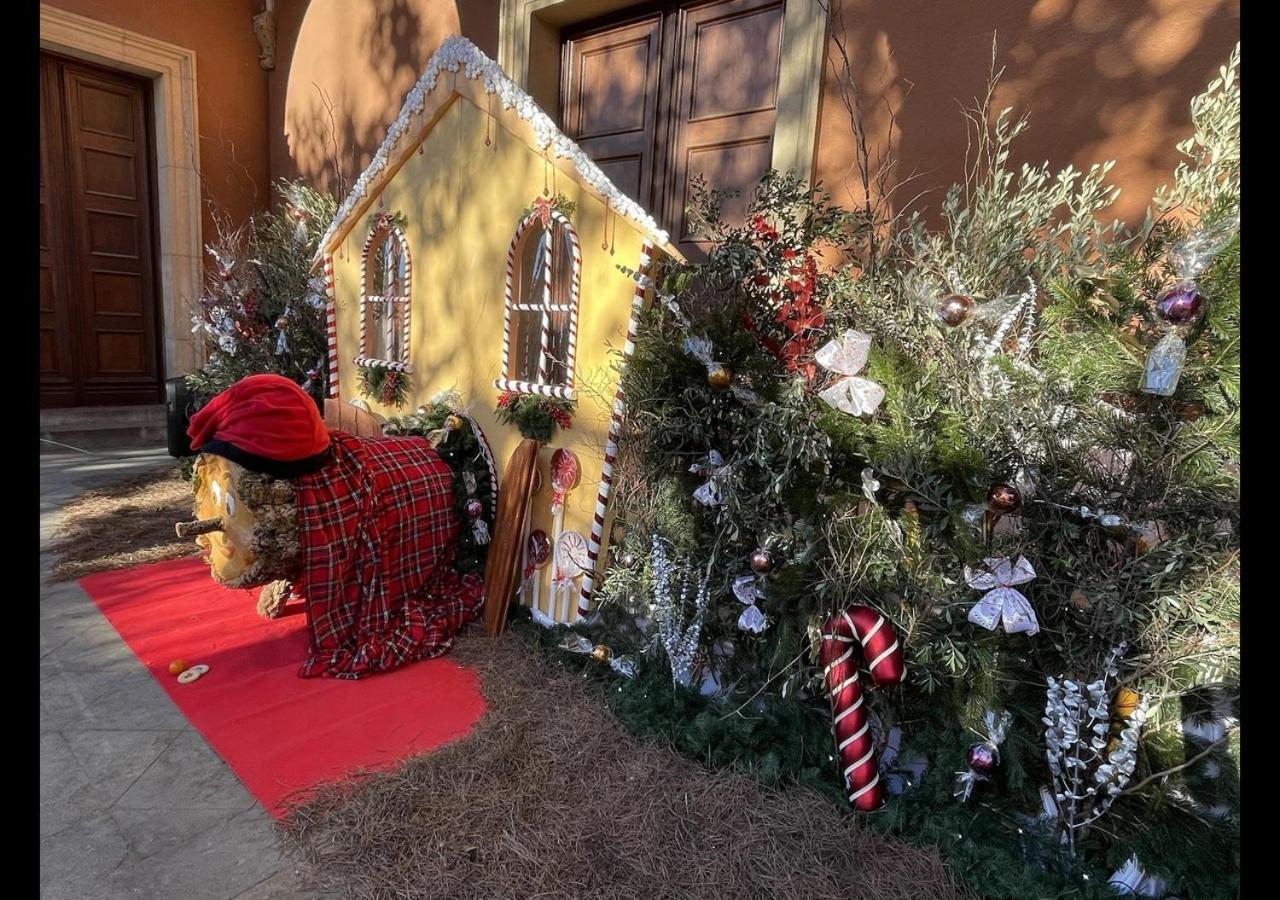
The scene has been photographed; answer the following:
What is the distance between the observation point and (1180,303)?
1576 mm

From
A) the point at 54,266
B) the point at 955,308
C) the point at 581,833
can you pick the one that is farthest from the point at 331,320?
the point at 54,266

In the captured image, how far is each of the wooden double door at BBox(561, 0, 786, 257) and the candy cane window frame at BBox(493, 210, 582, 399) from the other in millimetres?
1041

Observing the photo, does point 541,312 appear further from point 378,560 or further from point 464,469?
point 378,560

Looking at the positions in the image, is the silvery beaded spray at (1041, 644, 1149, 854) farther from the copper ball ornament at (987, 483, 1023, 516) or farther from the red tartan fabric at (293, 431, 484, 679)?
the red tartan fabric at (293, 431, 484, 679)

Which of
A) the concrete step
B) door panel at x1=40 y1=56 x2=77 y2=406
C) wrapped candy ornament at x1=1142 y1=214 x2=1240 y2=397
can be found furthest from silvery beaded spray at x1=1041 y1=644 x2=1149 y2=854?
door panel at x1=40 y1=56 x2=77 y2=406

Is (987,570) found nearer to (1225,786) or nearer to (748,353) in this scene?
(1225,786)

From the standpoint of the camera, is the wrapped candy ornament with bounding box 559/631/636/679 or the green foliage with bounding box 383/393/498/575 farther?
the green foliage with bounding box 383/393/498/575

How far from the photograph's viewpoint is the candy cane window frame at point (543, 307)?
10.3 feet

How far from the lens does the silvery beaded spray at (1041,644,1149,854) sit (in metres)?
1.79

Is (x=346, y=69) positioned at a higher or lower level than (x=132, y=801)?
higher

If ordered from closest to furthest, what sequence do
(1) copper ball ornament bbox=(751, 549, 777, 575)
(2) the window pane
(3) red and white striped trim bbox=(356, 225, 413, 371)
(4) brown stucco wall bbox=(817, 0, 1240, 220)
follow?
(1) copper ball ornament bbox=(751, 549, 777, 575) → (4) brown stucco wall bbox=(817, 0, 1240, 220) → (2) the window pane → (3) red and white striped trim bbox=(356, 225, 413, 371)

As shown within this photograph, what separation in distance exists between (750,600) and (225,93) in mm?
9343

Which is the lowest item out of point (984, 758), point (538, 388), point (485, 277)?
point (984, 758)

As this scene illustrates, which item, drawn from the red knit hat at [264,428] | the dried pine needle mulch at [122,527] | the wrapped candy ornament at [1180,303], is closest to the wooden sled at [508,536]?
the red knit hat at [264,428]
